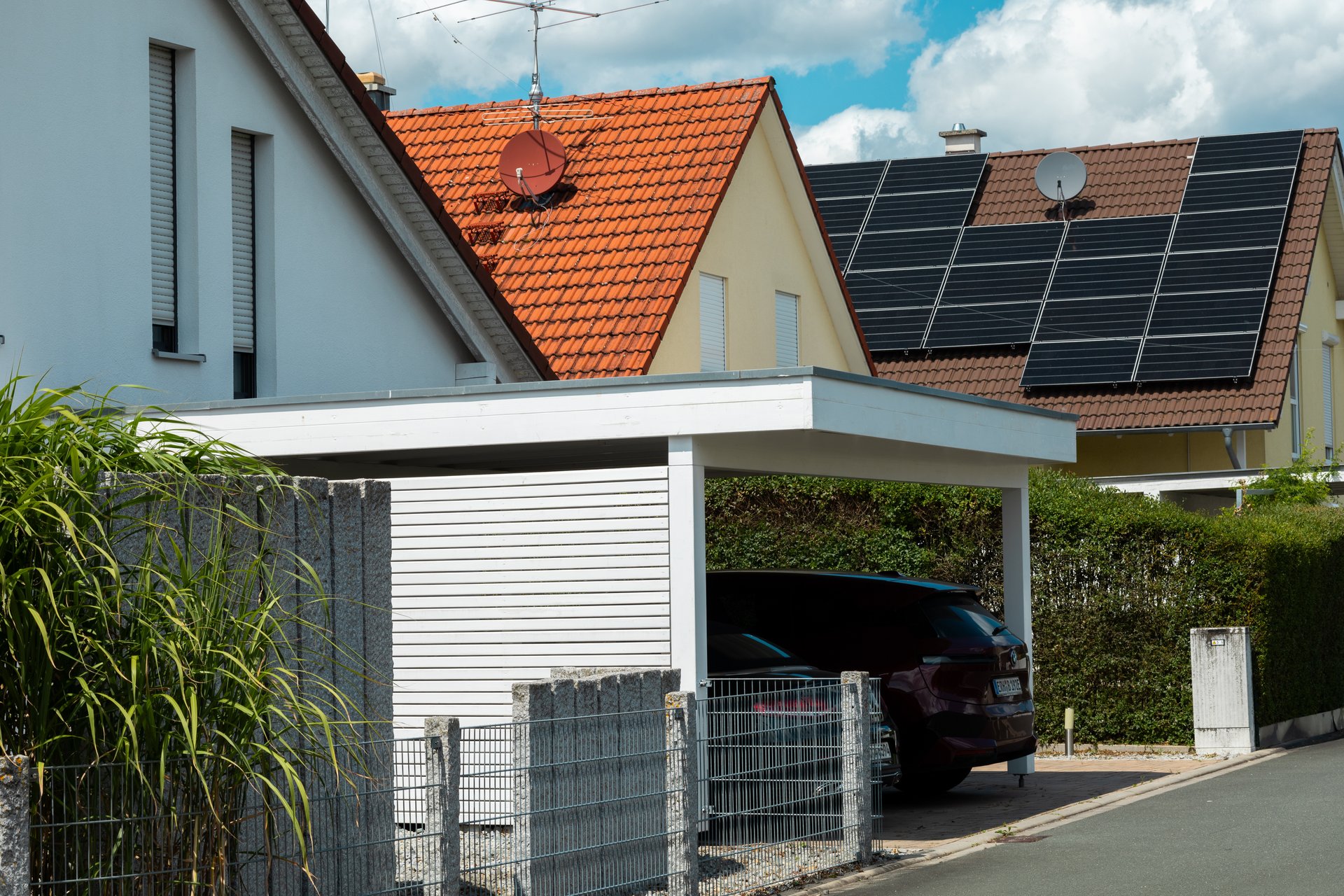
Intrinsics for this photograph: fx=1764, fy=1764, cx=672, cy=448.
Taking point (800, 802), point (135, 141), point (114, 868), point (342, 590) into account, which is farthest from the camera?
point (135, 141)

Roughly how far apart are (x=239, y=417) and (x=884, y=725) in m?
5.25

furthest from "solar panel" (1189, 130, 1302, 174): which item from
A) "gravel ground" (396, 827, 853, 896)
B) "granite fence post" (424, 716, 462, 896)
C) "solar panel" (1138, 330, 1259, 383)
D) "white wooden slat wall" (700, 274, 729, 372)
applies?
"granite fence post" (424, 716, 462, 896)

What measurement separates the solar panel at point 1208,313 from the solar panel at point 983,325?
6.77 feet

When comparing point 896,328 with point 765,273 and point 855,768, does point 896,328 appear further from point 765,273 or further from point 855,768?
point 855,768

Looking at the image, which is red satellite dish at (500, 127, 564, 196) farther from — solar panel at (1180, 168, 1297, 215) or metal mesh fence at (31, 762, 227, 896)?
metal mesh fence at (31, 762, 227, 896)

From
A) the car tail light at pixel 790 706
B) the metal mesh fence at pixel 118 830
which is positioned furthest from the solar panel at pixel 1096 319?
the metal mesh fence at pixel 118 830

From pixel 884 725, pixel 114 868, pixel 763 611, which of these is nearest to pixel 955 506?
pixel 763 611

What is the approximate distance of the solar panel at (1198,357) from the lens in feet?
88.1

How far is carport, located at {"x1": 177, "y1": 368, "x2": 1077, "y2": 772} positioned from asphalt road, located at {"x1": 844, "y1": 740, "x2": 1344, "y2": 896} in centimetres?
222

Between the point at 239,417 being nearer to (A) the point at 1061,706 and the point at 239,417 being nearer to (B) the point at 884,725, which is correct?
(B) the point at 884,725

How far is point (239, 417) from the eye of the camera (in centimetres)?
1257

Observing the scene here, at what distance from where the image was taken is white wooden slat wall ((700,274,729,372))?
22.3 meters

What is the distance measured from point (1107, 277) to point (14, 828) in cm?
2609

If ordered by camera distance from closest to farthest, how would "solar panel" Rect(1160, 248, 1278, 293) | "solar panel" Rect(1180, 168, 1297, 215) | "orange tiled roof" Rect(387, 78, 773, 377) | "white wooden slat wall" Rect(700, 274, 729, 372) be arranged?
"orange tiled roof" Rect(387, 78, 773, 377) → "white wooden slat wall" Rect(700, 274, 729, 372) → "solar panel" Rect(1160, 248, 1278, 293) → "solar panel" Rect(1180, 168, 1297, 215)
